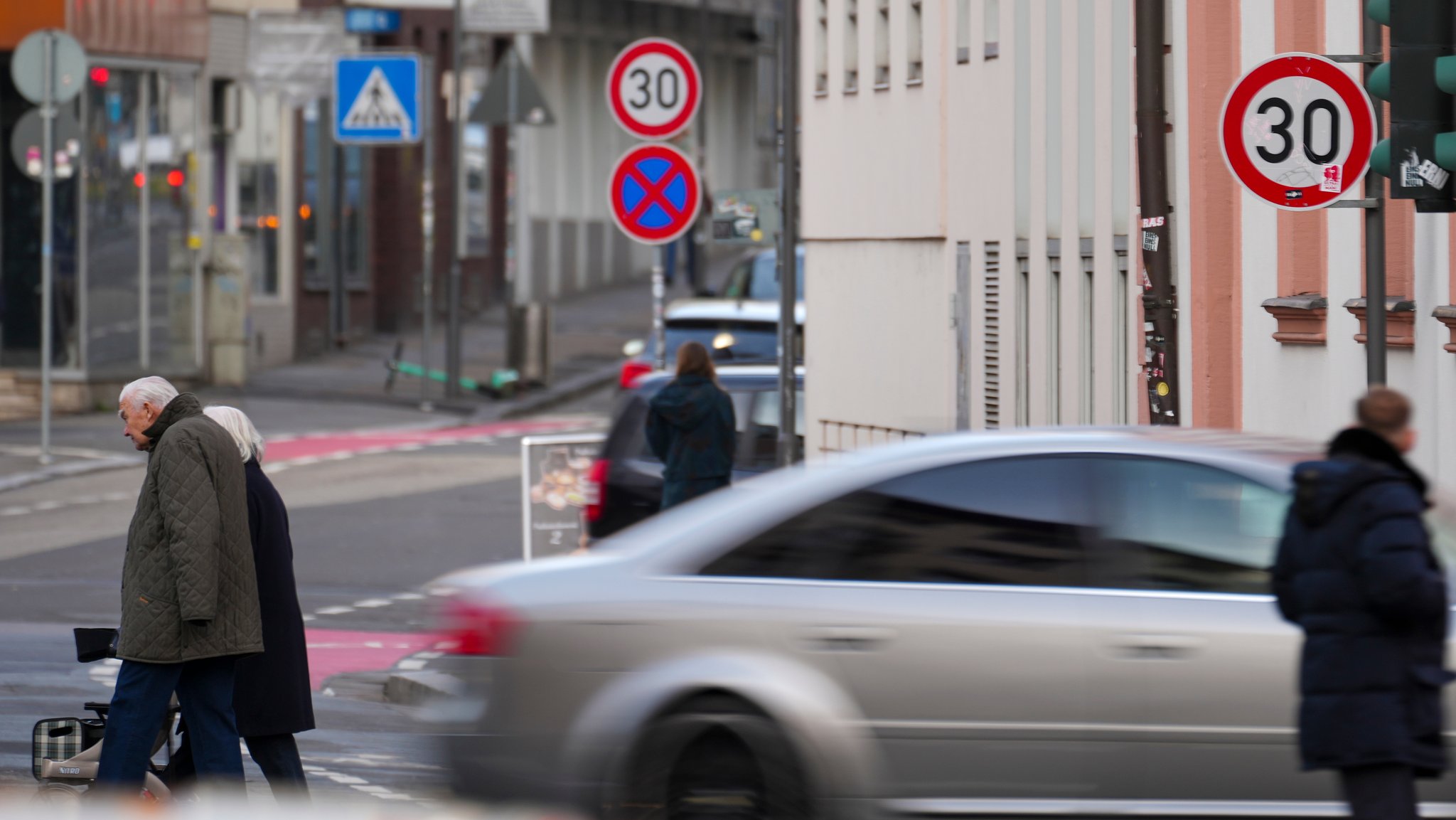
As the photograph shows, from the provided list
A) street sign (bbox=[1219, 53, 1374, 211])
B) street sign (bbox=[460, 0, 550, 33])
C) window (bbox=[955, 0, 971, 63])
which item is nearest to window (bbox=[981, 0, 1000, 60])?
window (bbox=[955, 0, 971, 63])

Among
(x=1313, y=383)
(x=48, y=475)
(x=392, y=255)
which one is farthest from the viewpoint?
(x=392, y=255)

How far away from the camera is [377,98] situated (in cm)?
3192

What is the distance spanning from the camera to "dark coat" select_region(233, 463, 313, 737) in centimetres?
843

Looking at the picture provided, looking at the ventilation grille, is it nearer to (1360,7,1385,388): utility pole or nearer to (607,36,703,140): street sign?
(607,36,703,140): street sign

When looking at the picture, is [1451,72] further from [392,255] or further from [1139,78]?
[392,255]

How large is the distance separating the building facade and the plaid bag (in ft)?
22.6

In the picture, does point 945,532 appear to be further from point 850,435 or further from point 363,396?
point 363,396

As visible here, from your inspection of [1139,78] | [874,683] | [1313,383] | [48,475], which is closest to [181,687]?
[874,683]

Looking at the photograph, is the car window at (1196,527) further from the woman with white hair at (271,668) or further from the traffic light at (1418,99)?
the woman with white hair at (271,668)

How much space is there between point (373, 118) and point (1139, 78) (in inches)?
838

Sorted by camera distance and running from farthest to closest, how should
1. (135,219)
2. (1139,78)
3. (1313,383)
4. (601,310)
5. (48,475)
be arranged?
(601,310)
(135,219)
(48,475)
(1313,383)
(1139,78)

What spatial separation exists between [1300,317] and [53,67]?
13151 mm

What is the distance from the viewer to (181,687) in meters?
8.24

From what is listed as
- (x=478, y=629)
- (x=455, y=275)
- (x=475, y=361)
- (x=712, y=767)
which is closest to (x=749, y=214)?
(x=478, y=629)
